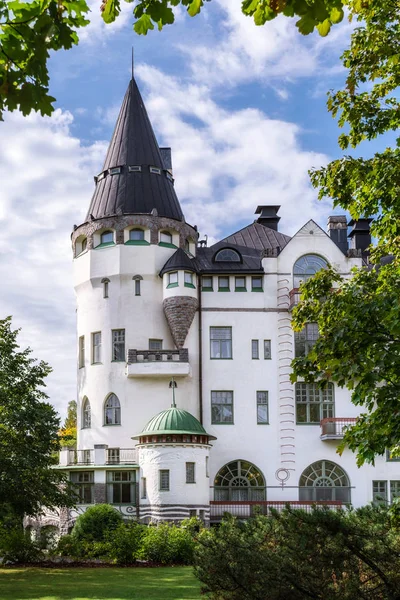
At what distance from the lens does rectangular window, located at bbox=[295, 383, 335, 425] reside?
44219 mm

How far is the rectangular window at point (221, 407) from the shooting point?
44.0 m

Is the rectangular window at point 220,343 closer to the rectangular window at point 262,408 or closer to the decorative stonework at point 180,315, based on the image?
the decorative stonework at point 180,315

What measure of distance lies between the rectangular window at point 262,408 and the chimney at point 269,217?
1160 cm

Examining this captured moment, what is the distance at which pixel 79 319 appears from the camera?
1844 inches

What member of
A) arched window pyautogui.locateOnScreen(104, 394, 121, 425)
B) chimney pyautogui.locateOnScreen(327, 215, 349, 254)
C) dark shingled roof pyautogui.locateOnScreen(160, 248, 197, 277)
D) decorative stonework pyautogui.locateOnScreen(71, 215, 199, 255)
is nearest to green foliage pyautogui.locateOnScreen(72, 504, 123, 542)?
arched window pyautogui.locateOnScreen(104, 394, 121, 425)

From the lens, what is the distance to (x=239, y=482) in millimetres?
43219

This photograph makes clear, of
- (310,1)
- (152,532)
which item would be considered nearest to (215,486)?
(152,532)

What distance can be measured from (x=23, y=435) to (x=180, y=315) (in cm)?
1689

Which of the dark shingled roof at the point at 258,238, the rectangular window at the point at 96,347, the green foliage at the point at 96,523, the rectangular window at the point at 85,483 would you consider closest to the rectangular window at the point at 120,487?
the rectangular window at the point at 85,483

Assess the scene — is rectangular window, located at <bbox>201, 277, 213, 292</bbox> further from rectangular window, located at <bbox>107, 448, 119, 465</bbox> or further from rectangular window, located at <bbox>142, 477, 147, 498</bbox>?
rectangular window, located at <bbox>142, 477, 147, 498</bbox>

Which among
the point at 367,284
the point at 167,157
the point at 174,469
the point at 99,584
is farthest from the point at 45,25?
the point at 167,157

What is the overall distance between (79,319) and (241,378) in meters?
9.60

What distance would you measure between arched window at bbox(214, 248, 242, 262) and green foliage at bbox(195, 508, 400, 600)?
3483cm

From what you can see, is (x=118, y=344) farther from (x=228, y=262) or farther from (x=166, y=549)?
(x=166, y=549)
